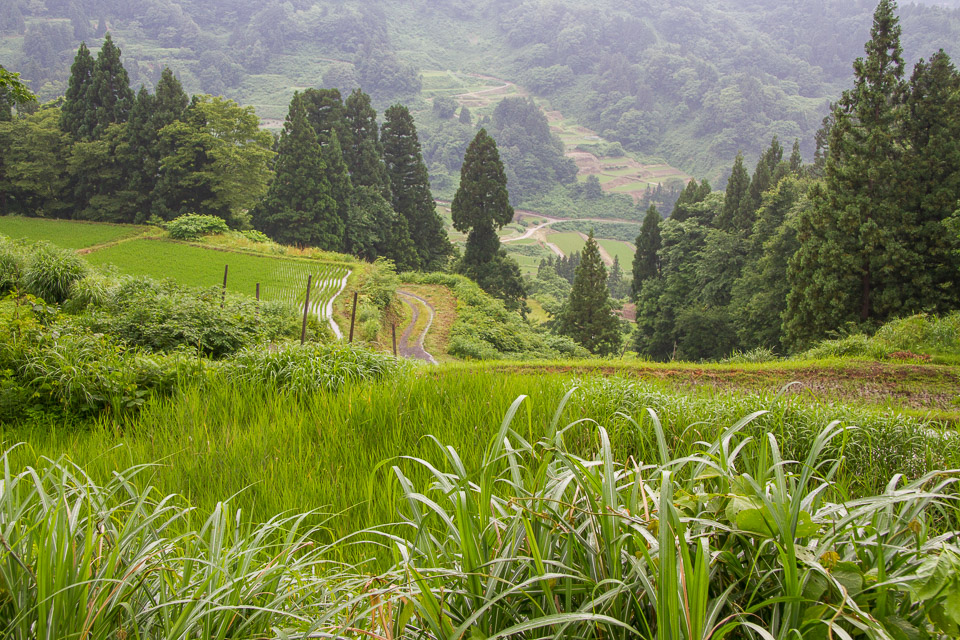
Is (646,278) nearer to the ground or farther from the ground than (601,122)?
nearer to the ground

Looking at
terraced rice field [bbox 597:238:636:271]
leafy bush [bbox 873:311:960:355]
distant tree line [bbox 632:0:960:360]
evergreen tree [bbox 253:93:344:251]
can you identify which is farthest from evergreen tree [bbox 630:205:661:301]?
terraced rice field [bbox 597:238:636:271]

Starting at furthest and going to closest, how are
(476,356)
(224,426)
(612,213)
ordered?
(612,213) < (476,356) < (224,426)

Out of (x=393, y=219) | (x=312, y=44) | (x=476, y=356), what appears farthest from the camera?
(x=312, y=44)

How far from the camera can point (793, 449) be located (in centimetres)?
439

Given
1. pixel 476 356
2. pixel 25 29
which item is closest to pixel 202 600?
pixel 476 356

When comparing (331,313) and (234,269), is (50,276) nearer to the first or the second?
(331,313)

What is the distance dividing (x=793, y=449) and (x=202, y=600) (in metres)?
4.35

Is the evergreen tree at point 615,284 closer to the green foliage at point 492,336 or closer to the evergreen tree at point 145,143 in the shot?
the green foliage at point 492,336

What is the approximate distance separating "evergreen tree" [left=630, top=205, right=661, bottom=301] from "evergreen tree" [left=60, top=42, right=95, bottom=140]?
36.6m

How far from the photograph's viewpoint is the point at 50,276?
416 inches

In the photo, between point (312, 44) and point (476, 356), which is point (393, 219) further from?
point (312, 44)

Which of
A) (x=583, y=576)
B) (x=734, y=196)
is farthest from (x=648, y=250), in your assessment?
(x=583, y=576)

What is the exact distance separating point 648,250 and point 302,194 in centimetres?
2391

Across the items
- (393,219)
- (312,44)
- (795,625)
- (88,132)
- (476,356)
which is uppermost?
(312,44)
